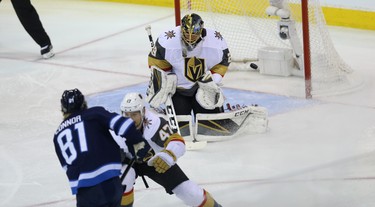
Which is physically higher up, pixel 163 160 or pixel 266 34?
pixel 163 160

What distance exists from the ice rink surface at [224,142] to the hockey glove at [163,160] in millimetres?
718

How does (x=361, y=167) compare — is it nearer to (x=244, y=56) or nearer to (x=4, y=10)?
(x=244, y=56)

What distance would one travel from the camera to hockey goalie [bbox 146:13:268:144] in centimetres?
559

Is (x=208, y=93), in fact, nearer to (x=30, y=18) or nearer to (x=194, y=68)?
(x=194, y=68)

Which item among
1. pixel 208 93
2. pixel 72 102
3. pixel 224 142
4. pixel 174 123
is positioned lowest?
pixel 224 142

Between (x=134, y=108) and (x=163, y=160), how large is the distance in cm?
26

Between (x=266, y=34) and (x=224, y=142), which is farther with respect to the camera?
(x=266, y=34)

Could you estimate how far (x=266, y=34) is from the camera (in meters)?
7.36

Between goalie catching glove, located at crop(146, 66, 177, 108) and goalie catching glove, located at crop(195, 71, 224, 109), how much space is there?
6.2 inches

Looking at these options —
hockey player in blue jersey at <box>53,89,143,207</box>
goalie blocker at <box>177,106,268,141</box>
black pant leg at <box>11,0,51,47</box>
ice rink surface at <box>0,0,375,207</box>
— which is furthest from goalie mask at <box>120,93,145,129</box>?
black pant leg at <box>11,0,51,47</box>

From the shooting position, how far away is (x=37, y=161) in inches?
213

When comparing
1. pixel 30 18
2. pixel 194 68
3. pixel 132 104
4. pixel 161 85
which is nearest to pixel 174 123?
pixel 161 85

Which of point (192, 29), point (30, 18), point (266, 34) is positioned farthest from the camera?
point (30, 18)

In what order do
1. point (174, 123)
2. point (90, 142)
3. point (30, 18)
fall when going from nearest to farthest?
point (90, 142)
point (174, 123)
point (30, 18)
